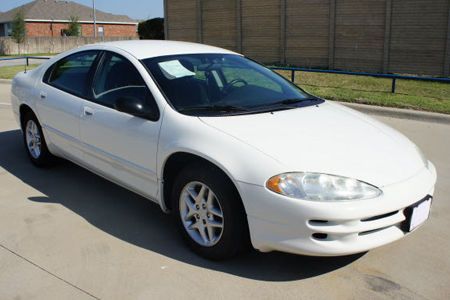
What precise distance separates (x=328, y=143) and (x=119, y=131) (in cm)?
170

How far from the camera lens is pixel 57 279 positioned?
3.22 metres

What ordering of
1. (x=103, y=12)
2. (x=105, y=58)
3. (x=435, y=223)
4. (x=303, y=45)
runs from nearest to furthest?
(x=435, y=223)
(x=105, y=58)
(x=303, y=45)
(x=103, y=12)

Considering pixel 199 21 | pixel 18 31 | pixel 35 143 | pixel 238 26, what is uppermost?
pixel 18 31

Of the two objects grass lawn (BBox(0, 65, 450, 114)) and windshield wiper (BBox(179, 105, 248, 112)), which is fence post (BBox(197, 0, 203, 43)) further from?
windshield wiper (BBox(179, 105, 248, 112))

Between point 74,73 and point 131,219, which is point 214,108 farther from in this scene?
point 74,73

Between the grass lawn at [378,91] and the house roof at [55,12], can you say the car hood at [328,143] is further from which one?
the house roof at [55,12]


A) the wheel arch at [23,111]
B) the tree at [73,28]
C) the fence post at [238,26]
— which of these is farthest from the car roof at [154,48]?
the tree at [73,28]

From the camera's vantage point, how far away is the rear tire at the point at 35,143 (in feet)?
17.7

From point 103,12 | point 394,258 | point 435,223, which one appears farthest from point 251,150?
point 103,12

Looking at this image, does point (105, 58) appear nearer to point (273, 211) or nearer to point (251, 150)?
point (251, 150)

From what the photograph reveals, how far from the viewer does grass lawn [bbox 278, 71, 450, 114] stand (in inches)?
356

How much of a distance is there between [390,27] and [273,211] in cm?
1376

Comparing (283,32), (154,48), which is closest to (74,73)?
(154,48)

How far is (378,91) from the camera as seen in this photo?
10.6 m
